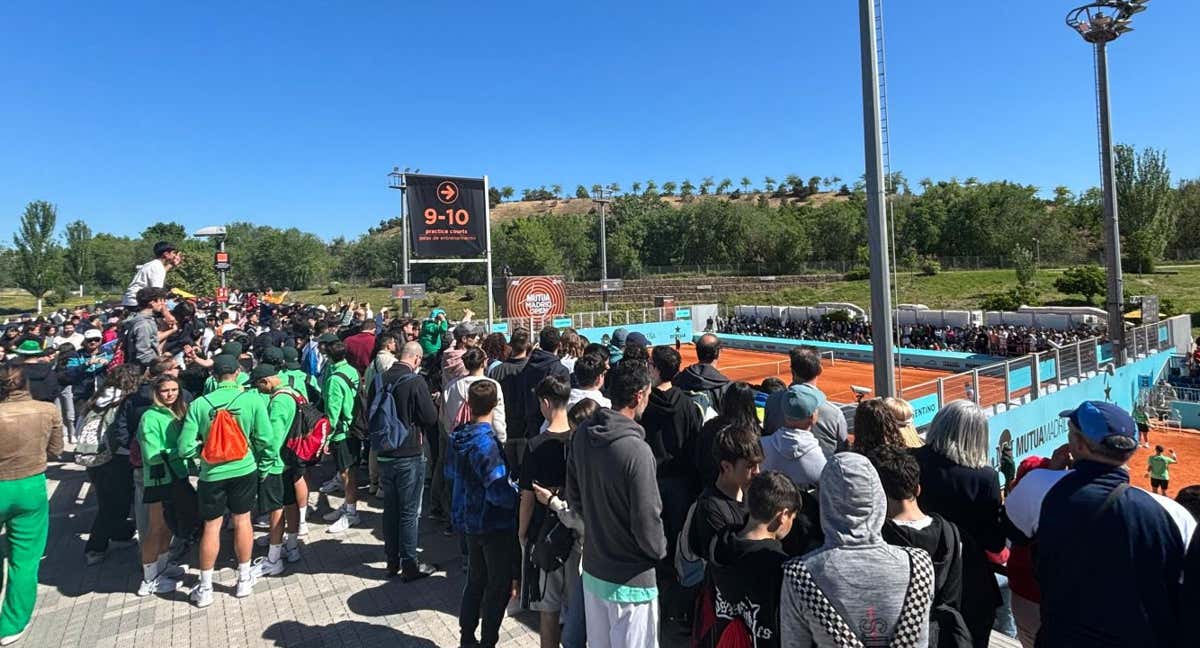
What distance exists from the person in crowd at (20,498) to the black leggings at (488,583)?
3.34 meters

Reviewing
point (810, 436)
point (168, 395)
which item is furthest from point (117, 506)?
point (810, 436)

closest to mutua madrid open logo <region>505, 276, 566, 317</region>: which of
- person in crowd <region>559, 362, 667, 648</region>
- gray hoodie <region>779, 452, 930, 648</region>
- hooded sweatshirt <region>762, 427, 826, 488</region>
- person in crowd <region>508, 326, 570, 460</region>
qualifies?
person in crowd <region>508, 326, 570, 460</region>

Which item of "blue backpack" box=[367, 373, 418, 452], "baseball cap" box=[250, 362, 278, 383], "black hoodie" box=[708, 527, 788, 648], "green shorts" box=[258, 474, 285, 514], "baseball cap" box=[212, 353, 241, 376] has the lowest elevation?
"green shorts" box=[258, 474, 285, 514]

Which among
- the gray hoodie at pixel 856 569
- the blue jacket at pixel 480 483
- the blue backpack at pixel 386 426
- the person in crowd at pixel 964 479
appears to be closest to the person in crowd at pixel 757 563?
the gray hoodie at pixel 856 569

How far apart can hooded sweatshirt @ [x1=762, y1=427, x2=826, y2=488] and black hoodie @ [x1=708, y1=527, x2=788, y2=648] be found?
0.88 m

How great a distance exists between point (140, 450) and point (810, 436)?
5330 millimetres

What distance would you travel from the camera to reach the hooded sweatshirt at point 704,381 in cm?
477

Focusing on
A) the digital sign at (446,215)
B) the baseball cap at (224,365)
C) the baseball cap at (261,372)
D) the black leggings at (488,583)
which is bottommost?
the black leggings at (488,583)

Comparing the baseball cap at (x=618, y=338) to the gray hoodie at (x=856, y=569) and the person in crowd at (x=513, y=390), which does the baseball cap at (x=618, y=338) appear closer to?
the person in crowd at (x=513, y=390)

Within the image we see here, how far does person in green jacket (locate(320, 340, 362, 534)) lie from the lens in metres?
6.04

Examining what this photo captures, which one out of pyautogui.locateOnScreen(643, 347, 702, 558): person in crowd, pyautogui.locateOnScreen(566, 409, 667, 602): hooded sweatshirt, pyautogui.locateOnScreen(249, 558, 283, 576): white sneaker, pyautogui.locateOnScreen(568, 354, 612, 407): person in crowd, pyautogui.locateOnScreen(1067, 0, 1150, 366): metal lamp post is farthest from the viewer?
pyautogui.locateOnScreen(1067, 0, 1150, 366): metal lamp post

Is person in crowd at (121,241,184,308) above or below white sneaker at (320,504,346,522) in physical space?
above

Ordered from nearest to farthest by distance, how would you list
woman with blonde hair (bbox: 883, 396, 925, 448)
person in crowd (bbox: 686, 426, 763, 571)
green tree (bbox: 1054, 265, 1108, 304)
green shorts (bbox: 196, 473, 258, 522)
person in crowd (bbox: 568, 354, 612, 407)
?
person in crowd (bbox: 686, 426, 763, 571) → woman with blonde hair (bbox: 883, 396, 925, 448) → person in crowd (bbox: 568, 354, 612, 407) → green shorts (bbox: 196, 473, 258, 522) → green tree (bbox: 1054, 265, 1108, 304)

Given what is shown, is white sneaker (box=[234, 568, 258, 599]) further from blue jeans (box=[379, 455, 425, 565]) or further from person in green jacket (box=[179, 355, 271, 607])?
blue jeans (box=[379, 455, 425, 565])
